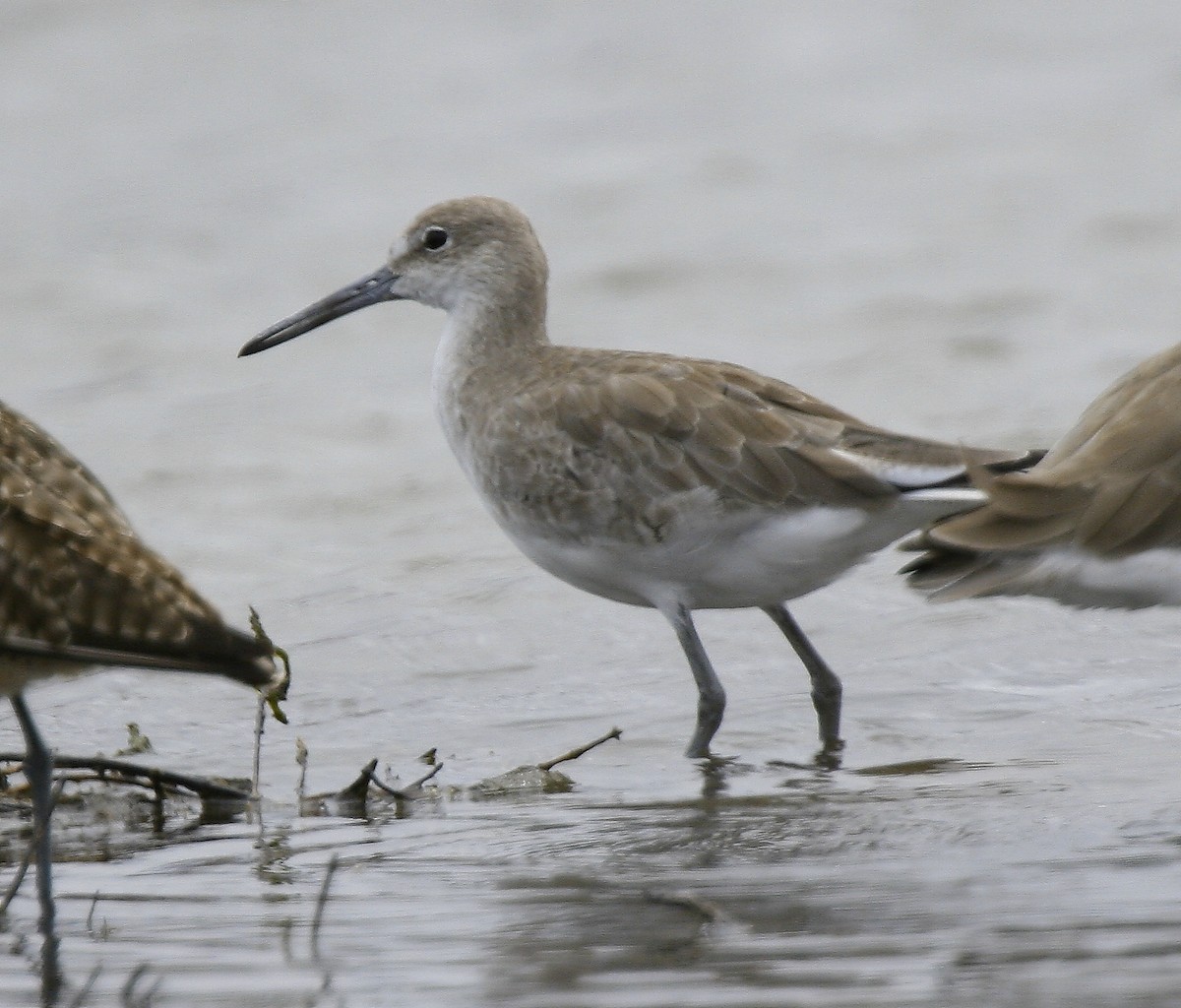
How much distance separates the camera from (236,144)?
15969 millimetres

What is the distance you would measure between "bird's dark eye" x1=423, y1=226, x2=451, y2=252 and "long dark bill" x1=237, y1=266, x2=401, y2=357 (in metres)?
0.23

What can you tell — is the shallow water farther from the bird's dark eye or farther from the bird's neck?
the bird's dark eye

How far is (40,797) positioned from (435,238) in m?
3.35

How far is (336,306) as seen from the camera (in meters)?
8.55

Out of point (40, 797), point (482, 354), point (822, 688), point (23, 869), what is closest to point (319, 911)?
point (23, 869)

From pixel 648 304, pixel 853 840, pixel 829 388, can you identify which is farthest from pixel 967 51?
pixel 853 840

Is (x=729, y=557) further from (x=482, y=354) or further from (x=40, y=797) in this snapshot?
(x=40, y=797)

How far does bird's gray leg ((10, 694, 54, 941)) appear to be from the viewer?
15.8ft

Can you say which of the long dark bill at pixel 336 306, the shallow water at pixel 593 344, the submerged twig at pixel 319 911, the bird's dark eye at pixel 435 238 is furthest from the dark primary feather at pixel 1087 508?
the long dark bill at pixel 336 306

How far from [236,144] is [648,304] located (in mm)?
3915

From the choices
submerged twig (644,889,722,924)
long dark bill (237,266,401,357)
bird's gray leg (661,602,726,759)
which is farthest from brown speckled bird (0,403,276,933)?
long dark bill (237,266,401,357)

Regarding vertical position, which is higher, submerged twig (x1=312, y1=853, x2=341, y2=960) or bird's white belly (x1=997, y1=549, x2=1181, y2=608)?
bird's white belly (x1=997, y1=549, x2=1181, y2=608)

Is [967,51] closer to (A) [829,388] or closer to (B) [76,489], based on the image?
(A) [829,388]

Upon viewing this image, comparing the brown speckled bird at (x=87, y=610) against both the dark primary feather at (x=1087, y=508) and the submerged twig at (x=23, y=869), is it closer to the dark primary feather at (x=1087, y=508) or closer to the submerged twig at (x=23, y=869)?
the submerged twig at (x=23, y=869)
